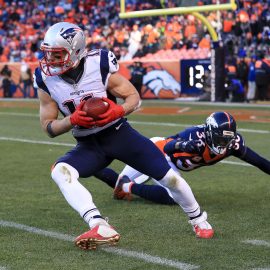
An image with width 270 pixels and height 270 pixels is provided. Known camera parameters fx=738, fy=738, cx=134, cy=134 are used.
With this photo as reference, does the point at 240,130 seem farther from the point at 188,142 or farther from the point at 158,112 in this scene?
the point at 188,142

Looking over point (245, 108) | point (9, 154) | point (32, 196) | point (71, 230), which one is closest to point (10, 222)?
point (71, 230)

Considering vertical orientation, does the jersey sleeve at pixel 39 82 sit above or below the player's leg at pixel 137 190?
above

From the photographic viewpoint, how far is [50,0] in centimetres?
2875

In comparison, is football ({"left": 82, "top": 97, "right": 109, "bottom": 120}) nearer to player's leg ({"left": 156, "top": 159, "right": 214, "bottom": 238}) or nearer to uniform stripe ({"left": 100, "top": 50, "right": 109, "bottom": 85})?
uniform stripe ({"left": 100, "top": 50, "right": 109, "bottom": 85})

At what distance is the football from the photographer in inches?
174

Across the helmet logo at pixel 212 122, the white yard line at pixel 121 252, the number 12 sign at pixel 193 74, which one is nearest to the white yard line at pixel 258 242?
the white yard line at pixel 121 252

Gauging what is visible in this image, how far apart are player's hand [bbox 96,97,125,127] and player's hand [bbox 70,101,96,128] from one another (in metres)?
0.06

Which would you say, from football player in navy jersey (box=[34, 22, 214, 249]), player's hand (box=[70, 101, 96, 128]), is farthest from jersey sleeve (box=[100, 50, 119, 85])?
player's hand (box=[70, 101, 96, 128])

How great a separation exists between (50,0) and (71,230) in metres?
24.5

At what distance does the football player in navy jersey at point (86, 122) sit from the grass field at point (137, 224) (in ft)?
0.69

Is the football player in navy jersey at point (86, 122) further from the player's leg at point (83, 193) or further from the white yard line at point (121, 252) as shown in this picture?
the white yard line at point (121, 252)

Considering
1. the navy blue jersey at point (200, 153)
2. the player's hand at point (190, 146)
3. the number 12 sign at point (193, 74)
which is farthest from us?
the number 12 sign at point (193, 74)

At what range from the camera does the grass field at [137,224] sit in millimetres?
4242

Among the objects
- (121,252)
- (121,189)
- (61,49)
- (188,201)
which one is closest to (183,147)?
(121,189)
